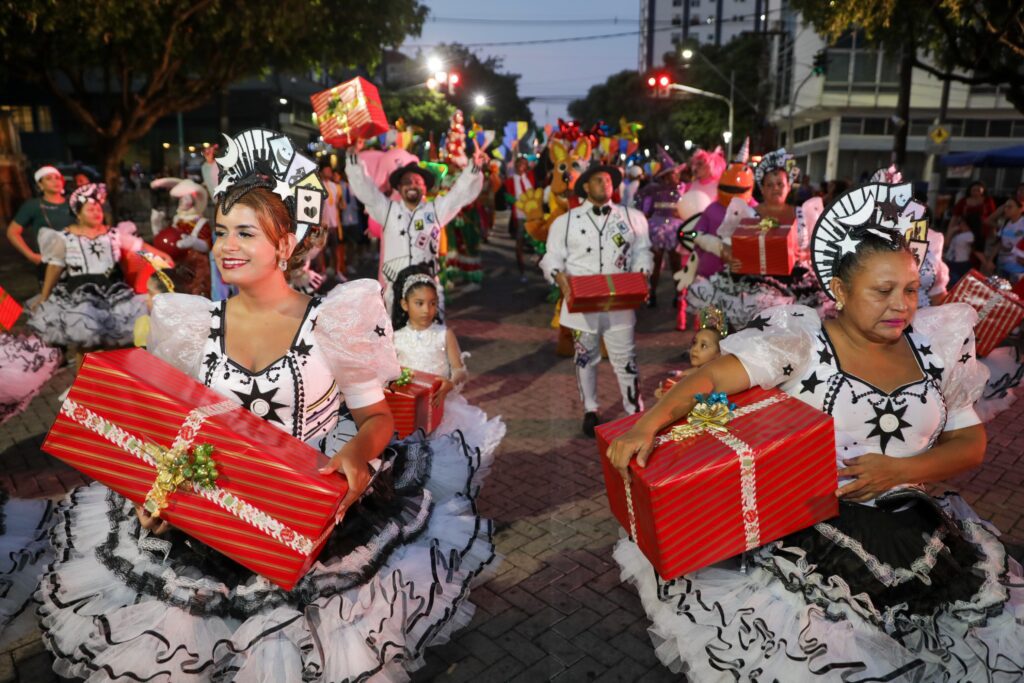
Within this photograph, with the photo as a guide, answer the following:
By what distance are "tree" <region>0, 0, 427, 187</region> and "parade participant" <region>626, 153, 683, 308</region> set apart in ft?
25.8

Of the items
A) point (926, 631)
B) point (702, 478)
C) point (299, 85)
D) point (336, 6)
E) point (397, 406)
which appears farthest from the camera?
point (299, 85)

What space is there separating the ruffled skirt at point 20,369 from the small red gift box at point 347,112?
3825mm

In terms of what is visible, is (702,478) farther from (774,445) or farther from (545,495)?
(545,495)

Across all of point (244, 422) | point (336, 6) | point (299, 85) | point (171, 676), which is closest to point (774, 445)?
point (244, 422)

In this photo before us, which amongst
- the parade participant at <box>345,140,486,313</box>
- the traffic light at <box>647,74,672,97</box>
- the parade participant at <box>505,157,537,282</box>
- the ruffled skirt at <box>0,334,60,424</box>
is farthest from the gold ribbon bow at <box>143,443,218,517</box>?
the traffic light at <box>647,74,672,97</box>

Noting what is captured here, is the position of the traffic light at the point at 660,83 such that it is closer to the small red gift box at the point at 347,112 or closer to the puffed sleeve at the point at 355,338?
the small red gift box at the point at 347,112

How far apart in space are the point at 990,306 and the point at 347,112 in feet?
21.8

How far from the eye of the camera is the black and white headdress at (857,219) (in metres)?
3.03

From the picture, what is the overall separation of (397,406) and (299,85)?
46662 millimetres

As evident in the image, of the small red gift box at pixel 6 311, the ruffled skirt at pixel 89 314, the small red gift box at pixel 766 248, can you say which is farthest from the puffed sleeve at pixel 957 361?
the ruffled skirt at pixel 89 314

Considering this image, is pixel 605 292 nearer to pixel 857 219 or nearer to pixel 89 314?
pixel 857 219

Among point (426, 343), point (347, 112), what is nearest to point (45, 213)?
point (347, 112)

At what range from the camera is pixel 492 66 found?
7688 centimetres

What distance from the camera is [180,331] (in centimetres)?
293
